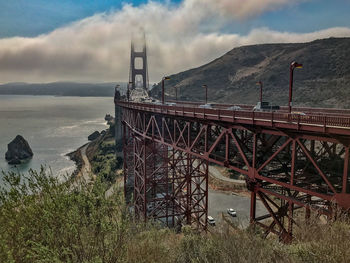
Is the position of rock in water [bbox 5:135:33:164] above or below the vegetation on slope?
below

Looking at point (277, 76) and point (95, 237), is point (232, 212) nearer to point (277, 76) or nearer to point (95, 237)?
point (95, 237)

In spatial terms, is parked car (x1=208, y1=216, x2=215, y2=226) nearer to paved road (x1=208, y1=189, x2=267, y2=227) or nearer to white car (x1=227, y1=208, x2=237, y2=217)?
paved road (x1=208, y1=189, x2=267, y2=227)

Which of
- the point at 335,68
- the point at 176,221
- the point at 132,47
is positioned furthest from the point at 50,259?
the point at 335,68

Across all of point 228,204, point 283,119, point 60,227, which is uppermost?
point 283,119

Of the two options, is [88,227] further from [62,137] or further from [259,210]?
[62,137]

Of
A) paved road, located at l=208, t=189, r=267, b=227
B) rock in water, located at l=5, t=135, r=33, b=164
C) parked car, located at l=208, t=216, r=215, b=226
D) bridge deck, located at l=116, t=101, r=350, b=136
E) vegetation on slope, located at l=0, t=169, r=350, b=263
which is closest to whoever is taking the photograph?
vegetation on slope, located at l=0, t=169, r=350, b=263

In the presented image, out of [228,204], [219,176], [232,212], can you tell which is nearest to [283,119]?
[232,212]

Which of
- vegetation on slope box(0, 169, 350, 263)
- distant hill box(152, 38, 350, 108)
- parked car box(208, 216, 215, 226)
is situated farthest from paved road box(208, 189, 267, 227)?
distant hill box(152, 38, 350, 108)

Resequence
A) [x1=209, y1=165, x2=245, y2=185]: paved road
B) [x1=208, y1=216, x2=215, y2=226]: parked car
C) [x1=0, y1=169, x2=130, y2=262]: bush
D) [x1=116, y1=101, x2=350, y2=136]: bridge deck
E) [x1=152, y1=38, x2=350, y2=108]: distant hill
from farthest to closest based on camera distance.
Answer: [x1=152, y1=38, x2=350, y2=108]: distant hill → [x1=209, y1=165, x2=245, y2=185]: paved road → [x1=208, y1=216, x2=215, y2=226]: parked car → [x1=116, y1=101, x2=350, y2=136]: bridge deck → [x1=0, y1=169, x2=130, y2=262]: bush
